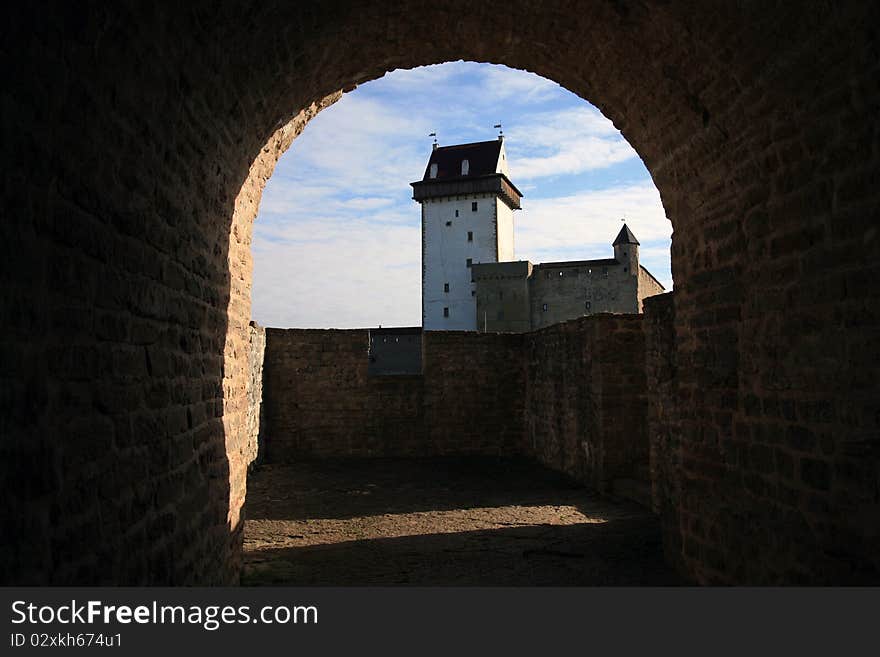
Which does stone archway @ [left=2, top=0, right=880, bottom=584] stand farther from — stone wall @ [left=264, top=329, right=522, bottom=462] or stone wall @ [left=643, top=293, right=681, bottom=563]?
stone wall @ [left=264, top=329, right=522, bottom=462]

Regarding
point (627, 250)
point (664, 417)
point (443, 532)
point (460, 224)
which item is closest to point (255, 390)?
point (443, 532)

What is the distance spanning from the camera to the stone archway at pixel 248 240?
222cm

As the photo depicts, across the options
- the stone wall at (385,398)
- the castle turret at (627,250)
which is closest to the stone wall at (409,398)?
the stone wall at (385,398)

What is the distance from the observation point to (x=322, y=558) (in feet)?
21.1

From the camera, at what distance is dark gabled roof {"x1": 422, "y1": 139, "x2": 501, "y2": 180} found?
49.8m

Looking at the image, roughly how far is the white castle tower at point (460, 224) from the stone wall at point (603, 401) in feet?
118

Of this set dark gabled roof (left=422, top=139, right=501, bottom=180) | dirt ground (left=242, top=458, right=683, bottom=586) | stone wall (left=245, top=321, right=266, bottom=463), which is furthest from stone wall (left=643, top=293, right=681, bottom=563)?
dark gabled roof (left=422, top=139, right=501, bottom=180)

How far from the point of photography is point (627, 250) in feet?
129

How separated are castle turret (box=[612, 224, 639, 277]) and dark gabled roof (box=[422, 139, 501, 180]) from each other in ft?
43.0

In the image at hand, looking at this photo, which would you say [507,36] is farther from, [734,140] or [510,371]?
[510,371]

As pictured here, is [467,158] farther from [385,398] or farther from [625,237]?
[385,398]

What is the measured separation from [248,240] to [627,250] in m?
36.6

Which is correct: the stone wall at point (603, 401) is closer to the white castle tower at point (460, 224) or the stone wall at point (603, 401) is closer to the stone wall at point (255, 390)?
the stone wall at point (255, 390)

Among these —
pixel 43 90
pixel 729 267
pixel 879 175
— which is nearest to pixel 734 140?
pixel 729 267
